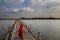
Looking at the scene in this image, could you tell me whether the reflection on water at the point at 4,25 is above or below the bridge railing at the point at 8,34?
above

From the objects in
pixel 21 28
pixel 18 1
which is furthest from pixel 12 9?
pixel 21 28

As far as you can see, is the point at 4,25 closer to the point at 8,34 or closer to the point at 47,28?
the point at 8,34

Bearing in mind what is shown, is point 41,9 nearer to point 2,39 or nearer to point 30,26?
point 30,26

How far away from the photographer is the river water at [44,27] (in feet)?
6.04

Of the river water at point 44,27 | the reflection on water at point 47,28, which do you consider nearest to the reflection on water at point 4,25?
the river water at point 44,27

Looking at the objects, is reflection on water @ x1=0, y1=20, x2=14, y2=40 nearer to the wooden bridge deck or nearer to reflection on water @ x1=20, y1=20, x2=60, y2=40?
the wooden bridge deck

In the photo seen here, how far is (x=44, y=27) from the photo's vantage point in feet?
6.09

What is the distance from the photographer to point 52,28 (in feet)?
6.11

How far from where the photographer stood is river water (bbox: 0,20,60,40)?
6.04ft

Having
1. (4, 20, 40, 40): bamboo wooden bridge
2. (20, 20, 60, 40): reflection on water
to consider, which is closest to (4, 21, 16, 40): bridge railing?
(4, 20, 40, 40): bamboo wooden bridge

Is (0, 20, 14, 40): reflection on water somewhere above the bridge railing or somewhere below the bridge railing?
above

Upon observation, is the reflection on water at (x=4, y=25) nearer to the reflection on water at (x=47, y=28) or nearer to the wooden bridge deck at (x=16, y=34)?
the wooden bridge deck at (x=16, y=34)

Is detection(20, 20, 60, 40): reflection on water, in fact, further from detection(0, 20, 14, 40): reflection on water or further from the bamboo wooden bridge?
detection(0, 20, 14, 40): reflection on water

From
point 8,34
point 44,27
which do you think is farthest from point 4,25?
point 44,27
